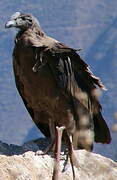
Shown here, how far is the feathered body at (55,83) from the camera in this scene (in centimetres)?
852

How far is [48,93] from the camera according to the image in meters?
8.62

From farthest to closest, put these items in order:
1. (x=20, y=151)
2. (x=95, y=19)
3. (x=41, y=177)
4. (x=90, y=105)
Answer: (x=95, y=19) → (x=90, y=105) → (x=20, y=151) → (x=41, y=177)

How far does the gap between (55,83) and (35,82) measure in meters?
0.23

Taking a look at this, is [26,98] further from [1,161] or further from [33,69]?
[1,161]

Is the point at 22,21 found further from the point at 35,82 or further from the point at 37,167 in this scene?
the point at 37,167

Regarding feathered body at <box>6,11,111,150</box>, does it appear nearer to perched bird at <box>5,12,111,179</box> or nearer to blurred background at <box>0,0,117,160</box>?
perched bird at <box>5,12,111,179</box>

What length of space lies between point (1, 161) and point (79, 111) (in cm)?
209

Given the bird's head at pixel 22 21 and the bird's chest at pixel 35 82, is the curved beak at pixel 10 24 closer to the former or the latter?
the bird's head at pixel 22 21

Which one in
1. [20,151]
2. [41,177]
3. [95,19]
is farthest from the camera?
[95,19]

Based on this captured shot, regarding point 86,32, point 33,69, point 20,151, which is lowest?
point 86,32

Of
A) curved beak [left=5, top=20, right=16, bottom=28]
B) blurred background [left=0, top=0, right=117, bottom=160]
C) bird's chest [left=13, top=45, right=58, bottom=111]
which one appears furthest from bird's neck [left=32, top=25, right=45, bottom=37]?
blurred background [left=0, top=0, right=117, bottom=160]

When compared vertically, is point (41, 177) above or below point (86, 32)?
above

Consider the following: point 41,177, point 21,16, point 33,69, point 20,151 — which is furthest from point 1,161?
point 21,16

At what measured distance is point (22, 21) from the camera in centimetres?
896
